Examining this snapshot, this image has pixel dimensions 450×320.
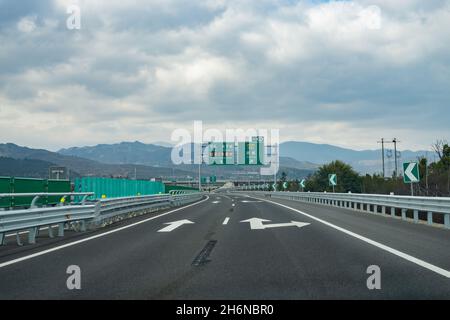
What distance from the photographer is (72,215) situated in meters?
14.7

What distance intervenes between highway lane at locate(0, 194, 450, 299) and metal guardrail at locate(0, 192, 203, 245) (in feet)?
4.16

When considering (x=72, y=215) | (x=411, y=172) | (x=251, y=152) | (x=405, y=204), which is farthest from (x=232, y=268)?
(x=251, y=152)

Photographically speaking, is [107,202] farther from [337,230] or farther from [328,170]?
[328,170]

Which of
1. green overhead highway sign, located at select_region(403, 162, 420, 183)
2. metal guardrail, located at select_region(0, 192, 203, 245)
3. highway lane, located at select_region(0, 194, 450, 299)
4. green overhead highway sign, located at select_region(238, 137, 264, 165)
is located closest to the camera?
highway lane, located at select_region(0, 194, 450, 299)

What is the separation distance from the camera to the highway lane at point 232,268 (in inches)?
252

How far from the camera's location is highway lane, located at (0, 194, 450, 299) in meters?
6.41

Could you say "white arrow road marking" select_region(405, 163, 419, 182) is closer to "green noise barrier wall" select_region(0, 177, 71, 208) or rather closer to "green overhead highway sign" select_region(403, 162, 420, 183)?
"green overhead highway sign" select_region(403, 162, 420, 183)

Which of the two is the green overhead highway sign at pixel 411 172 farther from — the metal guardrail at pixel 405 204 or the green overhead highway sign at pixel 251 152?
the green overhead highway sign at pixel 251 152

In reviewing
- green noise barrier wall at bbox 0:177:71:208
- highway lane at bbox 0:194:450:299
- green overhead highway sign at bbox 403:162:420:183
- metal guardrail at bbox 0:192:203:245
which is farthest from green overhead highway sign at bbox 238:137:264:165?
highway lane at bbox 0:194:450:299

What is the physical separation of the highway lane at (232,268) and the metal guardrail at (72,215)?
1267mm

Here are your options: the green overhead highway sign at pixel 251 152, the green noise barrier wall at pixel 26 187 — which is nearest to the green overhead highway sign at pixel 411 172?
the green noise barrier wall at pixel 26 187

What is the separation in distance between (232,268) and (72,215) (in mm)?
7978

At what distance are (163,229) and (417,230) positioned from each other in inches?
301
